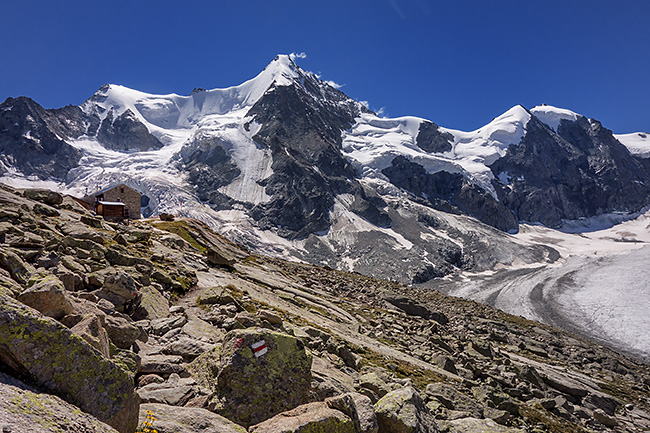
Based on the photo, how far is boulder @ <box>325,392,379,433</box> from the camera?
7.10 m

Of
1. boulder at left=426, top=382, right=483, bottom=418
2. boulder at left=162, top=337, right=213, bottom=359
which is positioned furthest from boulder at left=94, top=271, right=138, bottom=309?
boulder at left=426, top=382, right=483, bottom=418

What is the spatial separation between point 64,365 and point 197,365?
382 centimetres


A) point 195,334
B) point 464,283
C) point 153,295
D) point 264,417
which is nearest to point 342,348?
point 195,334

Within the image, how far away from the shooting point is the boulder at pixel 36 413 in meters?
3.69

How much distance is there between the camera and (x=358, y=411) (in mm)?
7574

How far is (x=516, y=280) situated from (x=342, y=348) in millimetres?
146298

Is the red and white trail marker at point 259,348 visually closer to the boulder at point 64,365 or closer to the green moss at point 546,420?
the boulder at point 64,365

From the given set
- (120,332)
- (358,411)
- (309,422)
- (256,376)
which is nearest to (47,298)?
(120,332)

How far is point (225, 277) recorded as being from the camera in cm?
2970

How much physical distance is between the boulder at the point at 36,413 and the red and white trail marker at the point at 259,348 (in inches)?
118

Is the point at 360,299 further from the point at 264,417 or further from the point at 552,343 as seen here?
the point at 264,417

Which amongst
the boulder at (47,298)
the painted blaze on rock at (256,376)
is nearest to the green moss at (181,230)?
the boulder at (47,298)

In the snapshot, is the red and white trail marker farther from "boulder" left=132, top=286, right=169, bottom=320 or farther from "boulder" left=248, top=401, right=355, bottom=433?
"boulder" left=132, top=286, right=169, bottom=320

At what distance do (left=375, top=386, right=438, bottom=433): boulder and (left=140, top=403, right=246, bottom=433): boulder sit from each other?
3488 millimetres
